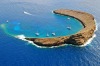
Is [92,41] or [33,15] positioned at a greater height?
[92,41]

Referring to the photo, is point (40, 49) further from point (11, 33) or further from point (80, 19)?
point (80, 19)

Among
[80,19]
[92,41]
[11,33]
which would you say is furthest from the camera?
[80,19]

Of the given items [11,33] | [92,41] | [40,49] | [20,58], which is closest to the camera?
[20,58]

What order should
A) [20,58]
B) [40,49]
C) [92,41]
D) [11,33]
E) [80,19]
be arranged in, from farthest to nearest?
→ [80,19] < [11,33] < [92,41] < [40,49] < [20,58]

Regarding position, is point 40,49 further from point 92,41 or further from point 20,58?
point 92,41

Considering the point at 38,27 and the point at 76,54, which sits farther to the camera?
the point at 38,27

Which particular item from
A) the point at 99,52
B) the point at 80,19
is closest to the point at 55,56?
the point at 99,52

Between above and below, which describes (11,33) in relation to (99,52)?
below

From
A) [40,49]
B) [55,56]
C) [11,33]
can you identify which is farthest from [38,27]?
[55,56]
